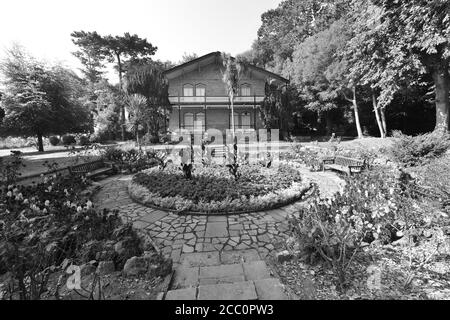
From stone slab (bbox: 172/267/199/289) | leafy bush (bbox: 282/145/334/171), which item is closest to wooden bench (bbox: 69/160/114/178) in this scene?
stone slab (bbox: 172/267/199/289)

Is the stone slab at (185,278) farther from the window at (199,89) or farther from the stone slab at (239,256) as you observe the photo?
the window at (199,89)

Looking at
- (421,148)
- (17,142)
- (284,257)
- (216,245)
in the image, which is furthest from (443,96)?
(17,142)

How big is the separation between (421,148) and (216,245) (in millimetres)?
7721

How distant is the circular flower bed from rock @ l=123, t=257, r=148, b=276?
217cm

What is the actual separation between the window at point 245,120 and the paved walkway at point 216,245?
1849 centimetres

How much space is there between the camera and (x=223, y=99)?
70.7ft

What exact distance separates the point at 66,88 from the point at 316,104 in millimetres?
23969

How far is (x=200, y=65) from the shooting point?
22.0 meters

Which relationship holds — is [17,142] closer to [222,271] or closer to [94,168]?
[94,168]

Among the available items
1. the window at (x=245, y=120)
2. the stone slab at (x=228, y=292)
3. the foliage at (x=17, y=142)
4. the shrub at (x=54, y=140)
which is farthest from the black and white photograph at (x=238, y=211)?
the foliage at (x=17, y=142)

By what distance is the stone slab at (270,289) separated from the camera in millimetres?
2172

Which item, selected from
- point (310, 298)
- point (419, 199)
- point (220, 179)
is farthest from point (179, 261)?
point (419, 199)

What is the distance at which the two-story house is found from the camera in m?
21.5
